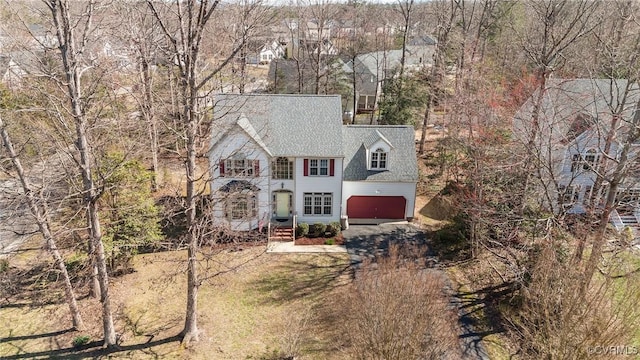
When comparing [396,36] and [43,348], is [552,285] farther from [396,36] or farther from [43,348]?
[396,36]

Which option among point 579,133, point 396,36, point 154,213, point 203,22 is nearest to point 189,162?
point 203,22

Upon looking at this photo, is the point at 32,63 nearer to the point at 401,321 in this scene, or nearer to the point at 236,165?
the point at 236,165

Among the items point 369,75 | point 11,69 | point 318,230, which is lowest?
point 318,230

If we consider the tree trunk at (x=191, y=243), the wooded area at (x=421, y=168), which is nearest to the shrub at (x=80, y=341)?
the wooded area at (x=421, y=168)

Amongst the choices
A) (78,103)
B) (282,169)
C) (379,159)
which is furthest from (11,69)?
(379,159)

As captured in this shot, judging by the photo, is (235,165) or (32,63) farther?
(235,165)

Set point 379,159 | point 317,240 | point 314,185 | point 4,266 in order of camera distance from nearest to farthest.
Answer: point 4,266 < point 317,240 < point 314,185 < point 379,159

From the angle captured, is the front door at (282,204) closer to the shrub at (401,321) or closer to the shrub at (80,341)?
the shrub at (80,341)
